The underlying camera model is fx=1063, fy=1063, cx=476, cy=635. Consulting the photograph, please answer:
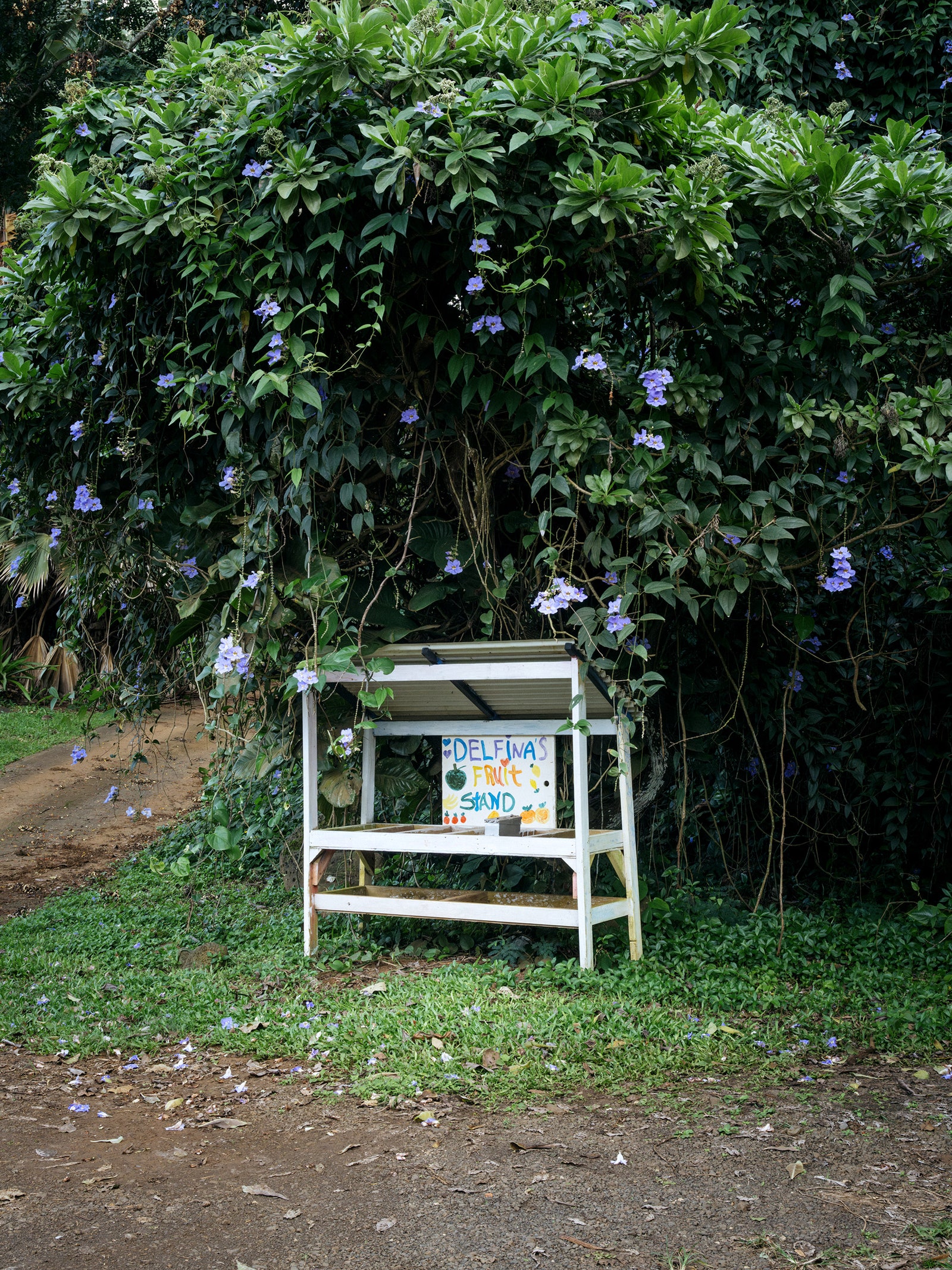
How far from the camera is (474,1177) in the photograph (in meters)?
2.54

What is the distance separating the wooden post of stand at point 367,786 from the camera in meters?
4.56

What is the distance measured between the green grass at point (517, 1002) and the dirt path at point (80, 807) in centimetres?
127

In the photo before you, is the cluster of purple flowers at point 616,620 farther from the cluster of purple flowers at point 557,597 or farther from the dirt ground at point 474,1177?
the dirt ground at point 474,1177

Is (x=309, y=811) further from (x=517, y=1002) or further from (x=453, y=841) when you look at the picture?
(x=517, y=1002)

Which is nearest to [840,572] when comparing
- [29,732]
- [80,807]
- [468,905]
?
[468,905]

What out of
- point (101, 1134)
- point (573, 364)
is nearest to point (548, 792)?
point (573, 364)

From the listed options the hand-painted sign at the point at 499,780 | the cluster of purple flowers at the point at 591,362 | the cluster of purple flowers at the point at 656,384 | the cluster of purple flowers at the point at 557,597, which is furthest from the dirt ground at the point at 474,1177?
→ the cluster of purple flowers at the point at 591,362

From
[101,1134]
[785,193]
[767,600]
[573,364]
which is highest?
[785,193]

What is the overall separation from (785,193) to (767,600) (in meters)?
1.67

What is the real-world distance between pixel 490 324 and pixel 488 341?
13cm

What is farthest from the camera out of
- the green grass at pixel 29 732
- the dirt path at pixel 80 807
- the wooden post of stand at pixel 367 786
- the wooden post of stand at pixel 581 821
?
the green grass at pixel 29 732

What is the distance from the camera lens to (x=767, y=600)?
457 cm

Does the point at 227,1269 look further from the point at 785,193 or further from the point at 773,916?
the point at 785,193

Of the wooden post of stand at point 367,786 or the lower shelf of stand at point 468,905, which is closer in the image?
the lower shelf of stand at point 468,905
